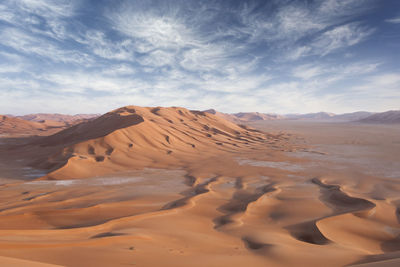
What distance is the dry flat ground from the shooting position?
1894 millimetres

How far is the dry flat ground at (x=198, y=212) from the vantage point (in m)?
1.89

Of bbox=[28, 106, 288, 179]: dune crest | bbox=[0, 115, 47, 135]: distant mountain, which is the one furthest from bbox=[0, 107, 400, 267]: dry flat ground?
bbox=[0, 115, 47, 135]: distant mountain

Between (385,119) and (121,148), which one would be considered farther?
(385,119)

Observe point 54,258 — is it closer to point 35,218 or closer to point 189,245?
point 189,245

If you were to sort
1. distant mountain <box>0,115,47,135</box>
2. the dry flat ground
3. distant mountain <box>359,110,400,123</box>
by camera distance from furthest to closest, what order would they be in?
distant mountain <box>359,110,400,123</box> → distant mountain <box>0,115,47,135</box> → the dry flat ground

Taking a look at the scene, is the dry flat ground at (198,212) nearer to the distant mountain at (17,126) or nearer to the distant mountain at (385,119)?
the distant mountain at (17,126)

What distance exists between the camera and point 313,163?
7.96m

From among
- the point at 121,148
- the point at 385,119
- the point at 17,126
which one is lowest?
the point at 121,148

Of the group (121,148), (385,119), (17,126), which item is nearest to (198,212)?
(121,148)

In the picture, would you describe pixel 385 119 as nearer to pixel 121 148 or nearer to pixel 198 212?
pixel 121 148

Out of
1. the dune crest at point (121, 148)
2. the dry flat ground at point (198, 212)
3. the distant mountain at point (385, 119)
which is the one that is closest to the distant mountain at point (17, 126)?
the dune crest at point (121, 148)

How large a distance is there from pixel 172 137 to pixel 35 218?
8.48 m

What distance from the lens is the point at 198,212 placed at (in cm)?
345

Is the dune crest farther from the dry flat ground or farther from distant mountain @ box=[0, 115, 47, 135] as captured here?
distant mountain @ box=[0, 115, 47, 135]
